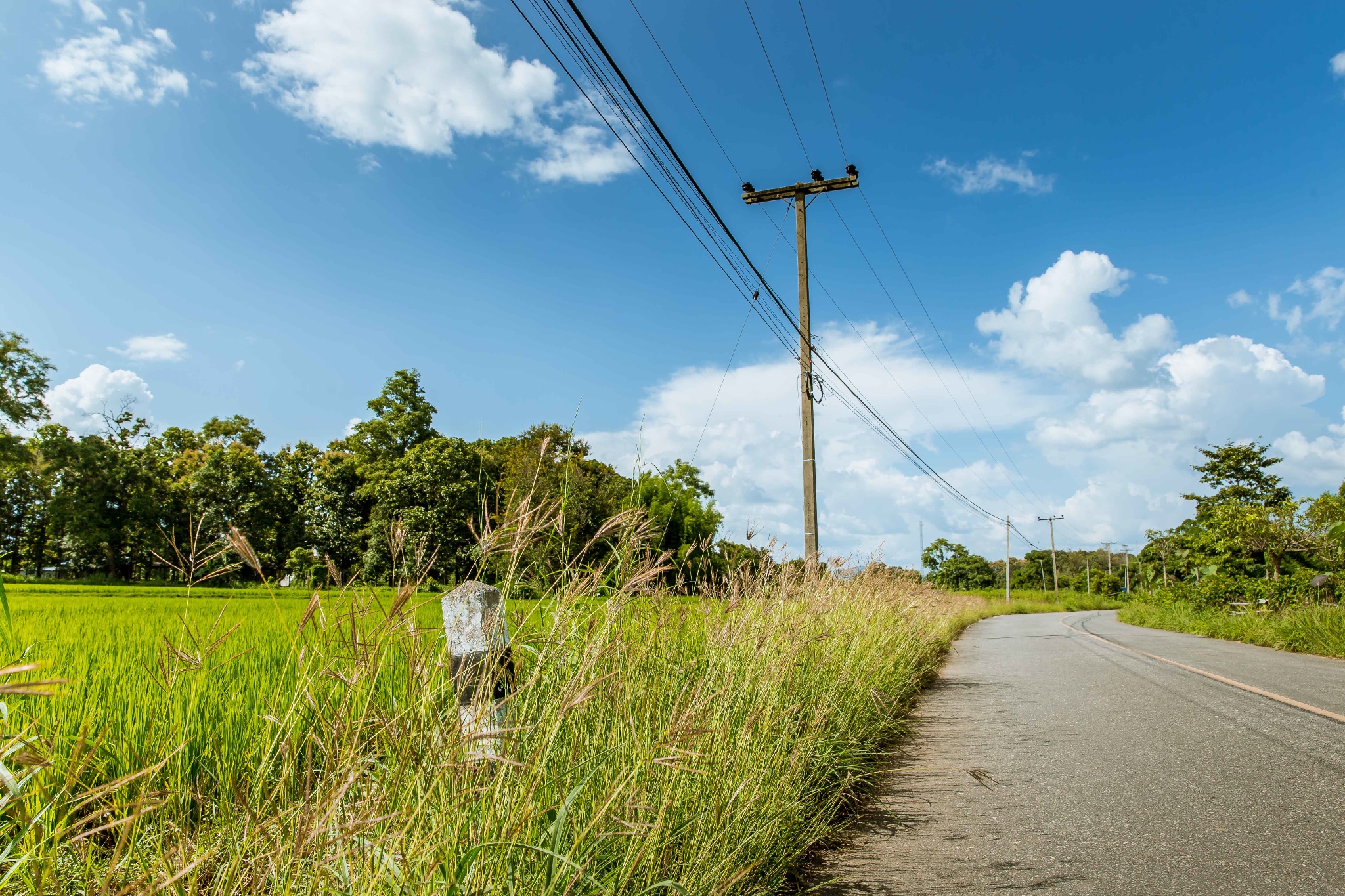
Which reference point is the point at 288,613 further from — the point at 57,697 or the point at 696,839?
the point at 696,839

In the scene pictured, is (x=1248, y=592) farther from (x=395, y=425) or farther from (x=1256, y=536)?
(x=395, y=425)

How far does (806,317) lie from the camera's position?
44.3 feet

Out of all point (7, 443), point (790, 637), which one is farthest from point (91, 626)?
point (7, 443)

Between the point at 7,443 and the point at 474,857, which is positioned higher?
the point at 7,443

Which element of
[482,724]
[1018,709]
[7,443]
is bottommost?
[1018,709]

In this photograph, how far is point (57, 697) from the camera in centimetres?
337

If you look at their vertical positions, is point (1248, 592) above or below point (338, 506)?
below

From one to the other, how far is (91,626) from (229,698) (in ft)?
17.4

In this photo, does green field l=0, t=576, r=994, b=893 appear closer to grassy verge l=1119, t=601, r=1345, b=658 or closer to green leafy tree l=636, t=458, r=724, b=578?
green leafy tree l=636, t=458, r=724, b=578

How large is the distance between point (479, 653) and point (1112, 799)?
138 inches

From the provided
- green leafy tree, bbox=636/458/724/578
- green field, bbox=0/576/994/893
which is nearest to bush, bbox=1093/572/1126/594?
green leafy tree, bbox=636/458/724/578

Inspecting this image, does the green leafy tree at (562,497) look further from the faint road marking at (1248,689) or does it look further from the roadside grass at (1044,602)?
the roadside grass at (1044,602)

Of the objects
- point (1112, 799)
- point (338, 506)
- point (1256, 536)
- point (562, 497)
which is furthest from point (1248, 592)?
point (338, 506)

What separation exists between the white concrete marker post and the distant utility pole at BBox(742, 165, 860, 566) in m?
10.6
